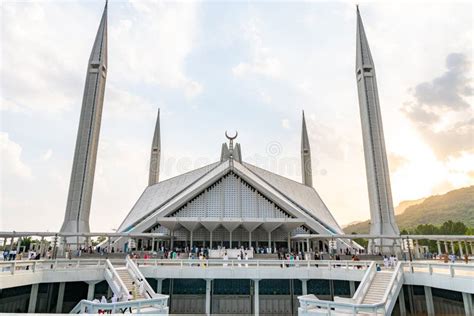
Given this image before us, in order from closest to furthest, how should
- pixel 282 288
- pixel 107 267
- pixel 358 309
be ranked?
pixel 358 309, pixel 107 267, pixel 282 288

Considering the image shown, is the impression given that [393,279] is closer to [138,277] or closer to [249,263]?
[249,263]

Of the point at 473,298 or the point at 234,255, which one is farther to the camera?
the point at 234,255

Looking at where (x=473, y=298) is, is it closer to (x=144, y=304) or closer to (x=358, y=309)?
(x=358, y=309)

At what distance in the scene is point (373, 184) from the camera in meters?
42.1

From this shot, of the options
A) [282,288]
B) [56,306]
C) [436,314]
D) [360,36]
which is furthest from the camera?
[360,36]

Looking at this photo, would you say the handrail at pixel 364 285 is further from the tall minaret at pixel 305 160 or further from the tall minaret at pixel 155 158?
the tall minaret at pixel 155 158

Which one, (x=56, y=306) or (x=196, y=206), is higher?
(x=196, y=206)

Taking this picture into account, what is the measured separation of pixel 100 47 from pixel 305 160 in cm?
4279

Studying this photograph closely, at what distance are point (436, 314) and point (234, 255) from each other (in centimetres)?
1383

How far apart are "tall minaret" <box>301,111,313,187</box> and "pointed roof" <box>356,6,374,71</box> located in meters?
24.0

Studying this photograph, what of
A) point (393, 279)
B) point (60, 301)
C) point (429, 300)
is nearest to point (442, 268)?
point (429, 300)

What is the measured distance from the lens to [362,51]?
4784cm

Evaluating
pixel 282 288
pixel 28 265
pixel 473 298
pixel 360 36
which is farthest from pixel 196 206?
pixel 360 36

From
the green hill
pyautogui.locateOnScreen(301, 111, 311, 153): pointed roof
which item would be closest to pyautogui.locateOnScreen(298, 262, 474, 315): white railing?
Answer: pyautogui.locateOnScreen(301, 111, 311, 153): pointed roof
